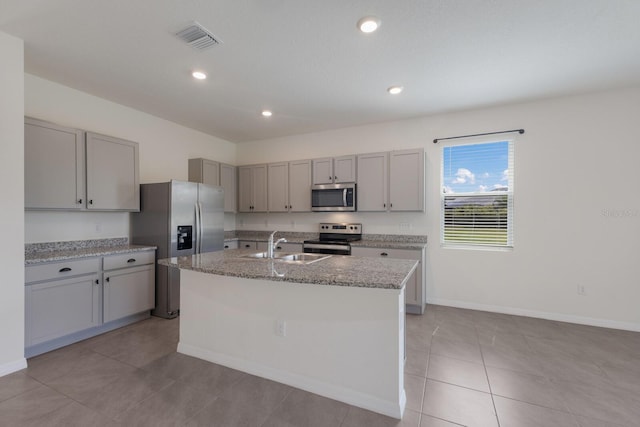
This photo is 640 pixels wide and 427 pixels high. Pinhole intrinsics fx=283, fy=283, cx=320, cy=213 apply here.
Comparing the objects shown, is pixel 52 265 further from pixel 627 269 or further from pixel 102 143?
pixel 627 269

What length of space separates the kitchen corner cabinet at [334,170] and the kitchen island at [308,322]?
2108 mm

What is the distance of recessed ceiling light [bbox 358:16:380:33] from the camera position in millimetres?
2041

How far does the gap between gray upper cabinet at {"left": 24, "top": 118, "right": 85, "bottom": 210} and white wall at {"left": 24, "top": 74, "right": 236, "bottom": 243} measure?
0.33 metres

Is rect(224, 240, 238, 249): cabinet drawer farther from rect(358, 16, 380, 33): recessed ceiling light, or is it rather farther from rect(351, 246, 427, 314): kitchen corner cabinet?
rect(358, 16, 380, 33): recessed ceiling light

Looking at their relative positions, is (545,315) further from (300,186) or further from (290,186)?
(290,186)

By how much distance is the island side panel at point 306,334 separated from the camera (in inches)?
72.7

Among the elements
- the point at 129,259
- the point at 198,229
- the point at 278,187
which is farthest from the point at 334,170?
the point at 129,259

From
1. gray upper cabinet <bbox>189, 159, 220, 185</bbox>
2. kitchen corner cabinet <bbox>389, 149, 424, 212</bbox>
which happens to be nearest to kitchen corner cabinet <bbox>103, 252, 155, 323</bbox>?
gray upper cabinet <bbox>189, 159, 220, 185</bbox>

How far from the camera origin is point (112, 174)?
335cm

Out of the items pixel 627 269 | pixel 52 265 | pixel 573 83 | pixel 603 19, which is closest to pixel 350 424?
pixel 52 265

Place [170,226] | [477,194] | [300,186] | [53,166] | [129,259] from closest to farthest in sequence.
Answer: [53,166] → [129,259] → [170,226] → [477,194] → [300,186]

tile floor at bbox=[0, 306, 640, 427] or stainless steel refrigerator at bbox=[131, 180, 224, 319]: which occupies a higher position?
stainless steel refrigerator at bbox=[131, 180, 224, 319]

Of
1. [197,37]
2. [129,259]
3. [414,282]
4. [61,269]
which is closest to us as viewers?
[197,37]

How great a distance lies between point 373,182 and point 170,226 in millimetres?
2790
